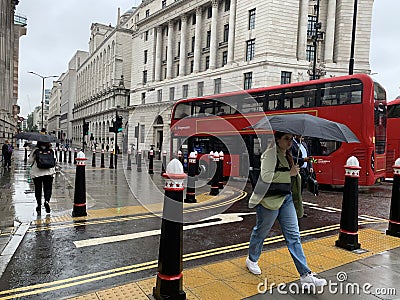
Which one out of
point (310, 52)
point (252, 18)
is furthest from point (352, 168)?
point (252, 18)

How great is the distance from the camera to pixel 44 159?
21.9 feet

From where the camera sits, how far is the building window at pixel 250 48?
3010cm

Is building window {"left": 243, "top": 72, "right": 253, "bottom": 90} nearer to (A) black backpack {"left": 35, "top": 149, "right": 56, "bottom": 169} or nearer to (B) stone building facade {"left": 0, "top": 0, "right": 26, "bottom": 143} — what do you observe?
(B) stone building facade {"left": 0, "top": 0, "right": 26, "bottom": 143}

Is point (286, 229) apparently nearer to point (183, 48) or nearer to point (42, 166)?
point (42, 166)

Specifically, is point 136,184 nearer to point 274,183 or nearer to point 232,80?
point 274,183

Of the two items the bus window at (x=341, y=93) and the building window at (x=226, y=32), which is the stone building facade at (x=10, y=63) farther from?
the building window at (x=226, y=32)

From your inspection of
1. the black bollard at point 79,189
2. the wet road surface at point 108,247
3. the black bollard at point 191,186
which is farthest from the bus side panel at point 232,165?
the black bollard at point 79,189

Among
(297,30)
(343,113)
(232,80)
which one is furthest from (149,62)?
(343,113)

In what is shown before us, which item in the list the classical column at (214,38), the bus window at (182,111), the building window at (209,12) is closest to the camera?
the bus window at (182,111)

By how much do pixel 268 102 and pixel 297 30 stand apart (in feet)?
65.0

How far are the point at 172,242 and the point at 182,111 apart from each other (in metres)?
13.1

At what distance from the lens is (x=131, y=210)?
7.51m

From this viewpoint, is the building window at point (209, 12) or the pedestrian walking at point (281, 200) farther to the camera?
the building window at point (209, 12)

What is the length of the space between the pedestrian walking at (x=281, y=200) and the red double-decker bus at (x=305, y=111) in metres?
4.94
